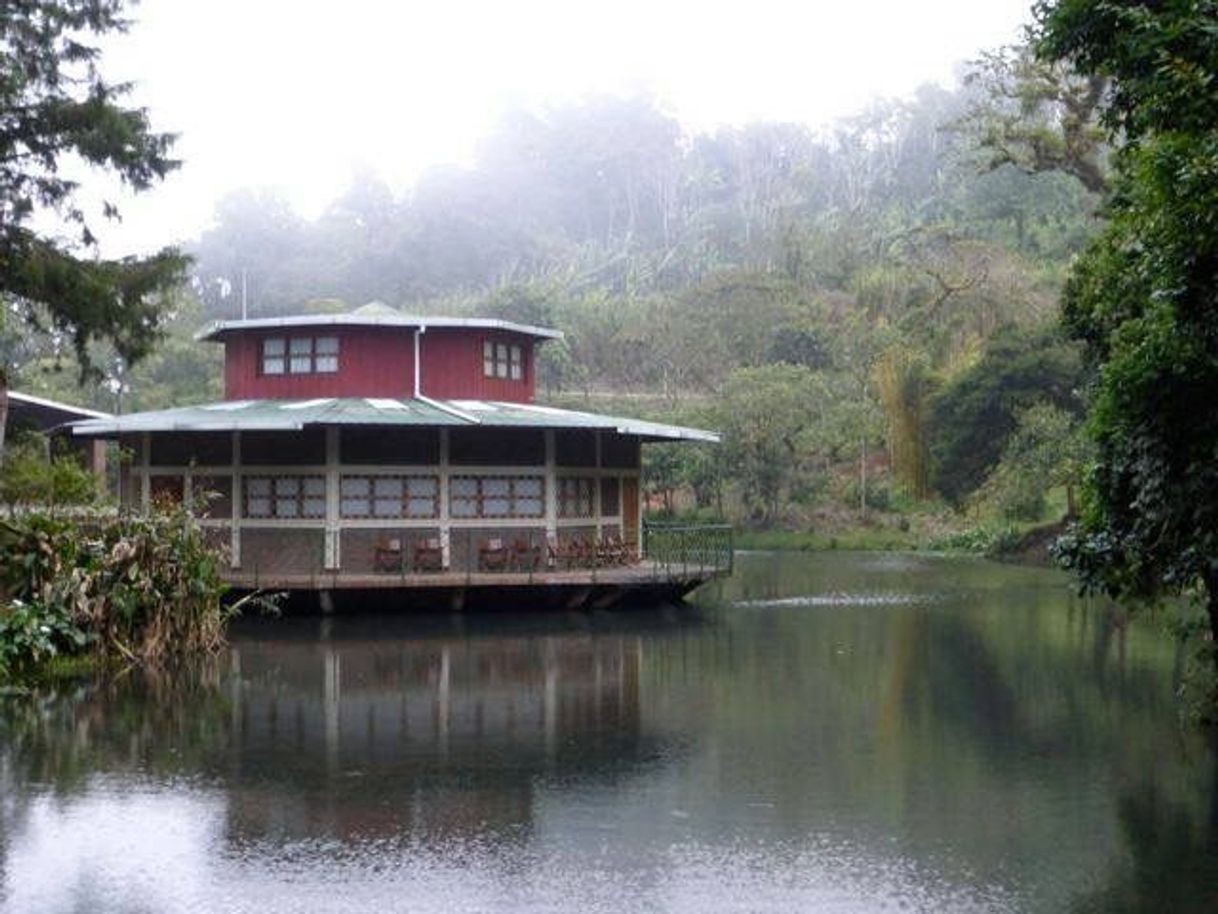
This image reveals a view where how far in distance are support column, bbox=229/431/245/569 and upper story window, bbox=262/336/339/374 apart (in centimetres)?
319

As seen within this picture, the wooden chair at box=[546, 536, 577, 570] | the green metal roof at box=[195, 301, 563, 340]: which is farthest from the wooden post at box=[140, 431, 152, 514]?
the wooden chair at box=[546, 536, 577, 570]

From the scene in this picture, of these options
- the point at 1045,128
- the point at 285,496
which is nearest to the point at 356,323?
the point at 285,496

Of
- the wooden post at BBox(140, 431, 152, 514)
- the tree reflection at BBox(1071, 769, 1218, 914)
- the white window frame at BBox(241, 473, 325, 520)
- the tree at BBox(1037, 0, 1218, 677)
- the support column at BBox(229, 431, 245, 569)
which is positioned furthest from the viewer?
the wooden post at BBox(140, 431, 152, 514)

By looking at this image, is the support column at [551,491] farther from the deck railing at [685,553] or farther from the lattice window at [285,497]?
the lattice window at [285,497]

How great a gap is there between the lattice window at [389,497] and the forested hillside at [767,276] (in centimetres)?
1388

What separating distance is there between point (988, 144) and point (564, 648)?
→ 15.2m

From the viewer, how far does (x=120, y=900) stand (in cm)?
832

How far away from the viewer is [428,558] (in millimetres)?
25828

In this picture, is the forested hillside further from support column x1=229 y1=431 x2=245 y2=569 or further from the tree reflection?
the tree reflection

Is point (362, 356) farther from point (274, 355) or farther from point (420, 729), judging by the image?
point (420, 729)

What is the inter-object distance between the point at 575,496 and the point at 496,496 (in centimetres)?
183

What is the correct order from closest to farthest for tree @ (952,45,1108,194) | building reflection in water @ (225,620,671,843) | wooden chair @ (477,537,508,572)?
building reflection in water @ (225,620,671,843), wooden chair @ (477,537,508,572), tree @ (952,45,1108,194)

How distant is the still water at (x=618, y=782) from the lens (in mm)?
8594

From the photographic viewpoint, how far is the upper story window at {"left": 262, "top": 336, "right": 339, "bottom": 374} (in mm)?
29125
